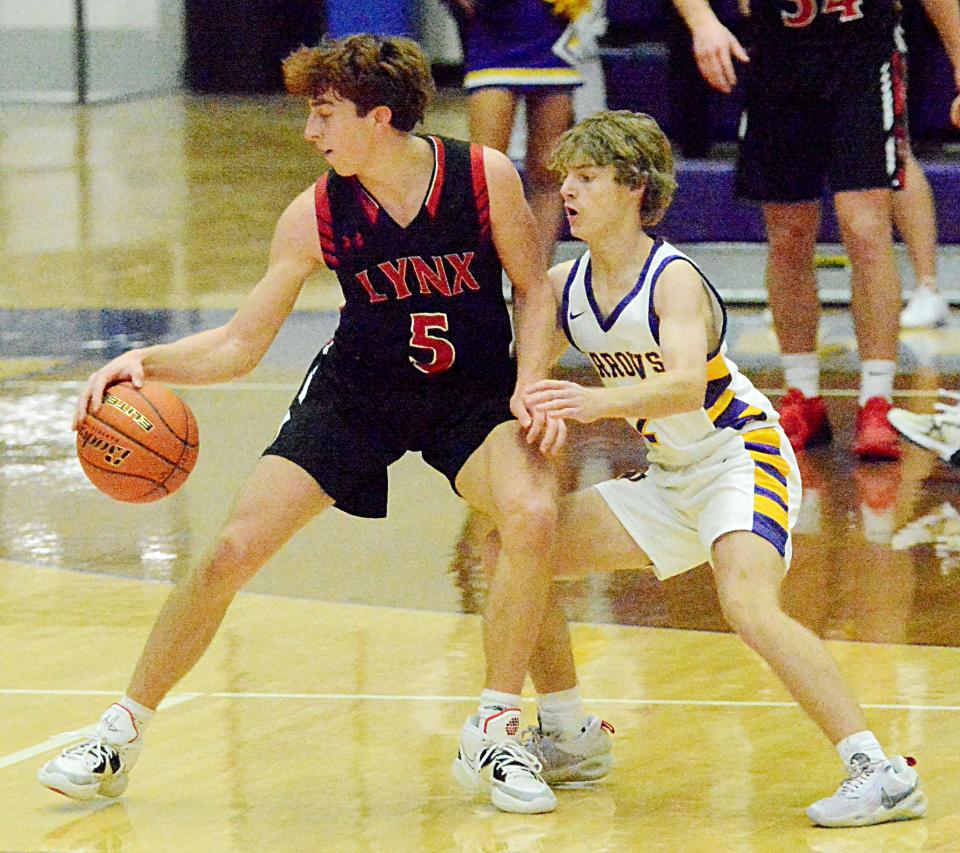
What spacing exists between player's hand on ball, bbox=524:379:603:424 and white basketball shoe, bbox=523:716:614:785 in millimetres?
680

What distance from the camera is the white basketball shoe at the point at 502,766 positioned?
3.83 m

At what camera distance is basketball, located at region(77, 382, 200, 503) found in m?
4.04

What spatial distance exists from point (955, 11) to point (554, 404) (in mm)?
3386

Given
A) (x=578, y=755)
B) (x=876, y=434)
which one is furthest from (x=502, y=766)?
(x=876, y=434)

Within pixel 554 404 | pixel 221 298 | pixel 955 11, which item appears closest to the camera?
pixel 554 404

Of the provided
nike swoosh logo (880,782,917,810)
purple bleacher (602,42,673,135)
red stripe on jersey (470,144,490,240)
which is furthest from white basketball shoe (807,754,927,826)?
purple bleacher (602,42,673,135)

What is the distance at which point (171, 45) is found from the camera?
61.5ft

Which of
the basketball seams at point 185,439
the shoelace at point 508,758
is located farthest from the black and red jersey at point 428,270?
the shoelace at point 508,758

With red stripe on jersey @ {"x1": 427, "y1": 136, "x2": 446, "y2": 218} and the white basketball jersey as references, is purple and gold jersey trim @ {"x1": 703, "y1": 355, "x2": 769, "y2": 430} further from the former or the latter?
red stripe on jersey @ {"x1": 427, "y1": 136, "x2": 446, "y2": 218}

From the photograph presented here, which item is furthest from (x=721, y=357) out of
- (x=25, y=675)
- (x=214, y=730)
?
(x=25, y=675)

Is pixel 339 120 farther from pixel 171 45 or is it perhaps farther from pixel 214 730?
pixel 171 45

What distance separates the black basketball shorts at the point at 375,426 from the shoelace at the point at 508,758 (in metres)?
0.57

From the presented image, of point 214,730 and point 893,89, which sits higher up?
point 893,89

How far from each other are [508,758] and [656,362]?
2.71ft
